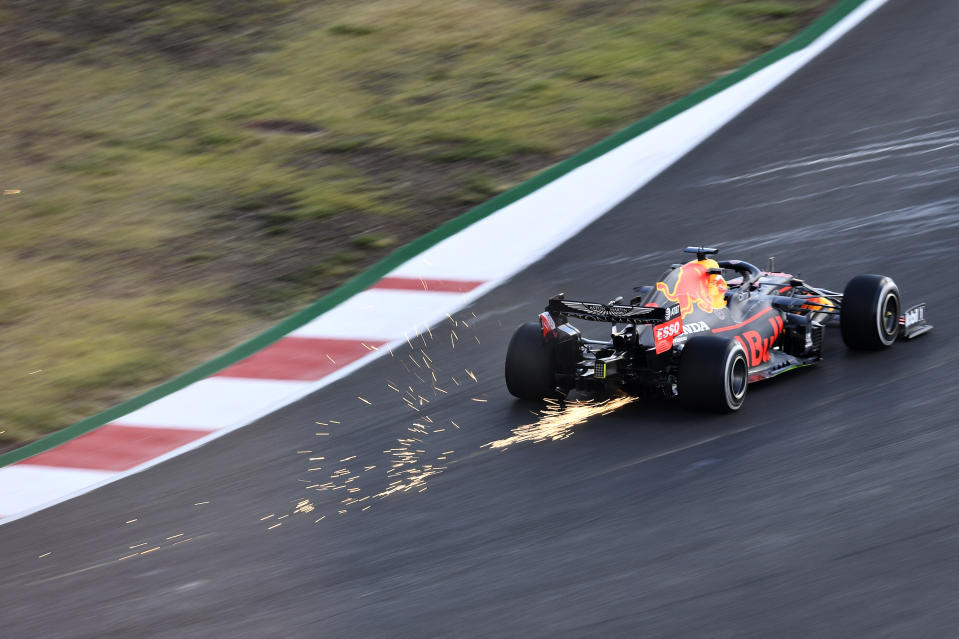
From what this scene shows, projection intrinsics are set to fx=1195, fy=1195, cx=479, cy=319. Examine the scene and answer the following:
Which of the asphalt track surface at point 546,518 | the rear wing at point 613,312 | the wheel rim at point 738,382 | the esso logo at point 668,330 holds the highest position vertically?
the rear wing at point 613,312

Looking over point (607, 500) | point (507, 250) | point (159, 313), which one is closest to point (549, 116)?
point (507, 250)

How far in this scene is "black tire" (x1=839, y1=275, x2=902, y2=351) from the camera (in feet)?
22.4

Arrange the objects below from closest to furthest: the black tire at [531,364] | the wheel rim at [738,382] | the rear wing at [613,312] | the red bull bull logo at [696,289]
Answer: the wheel rim at [738,382] → the rear wing at [613,312] → the red bull bull logo at [696,289] → the black tire at [531,364]

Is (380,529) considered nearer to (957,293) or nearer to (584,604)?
(584,604)

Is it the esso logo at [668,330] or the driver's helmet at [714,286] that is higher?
the driver's helmet at [714,286]

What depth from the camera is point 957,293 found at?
762 centimetres

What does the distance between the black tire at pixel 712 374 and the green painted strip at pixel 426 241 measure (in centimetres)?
341

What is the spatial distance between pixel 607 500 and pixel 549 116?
6.86 m

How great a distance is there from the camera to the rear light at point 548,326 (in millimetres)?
6574

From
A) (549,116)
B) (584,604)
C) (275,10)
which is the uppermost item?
(275,10)

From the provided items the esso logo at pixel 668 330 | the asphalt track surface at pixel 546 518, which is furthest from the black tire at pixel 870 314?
the esso logo at pixel 668 330

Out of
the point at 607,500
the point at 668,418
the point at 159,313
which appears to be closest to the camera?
the point at 607,500

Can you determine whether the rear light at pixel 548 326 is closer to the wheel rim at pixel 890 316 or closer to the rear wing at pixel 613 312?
the rear wing at pixel 613 312

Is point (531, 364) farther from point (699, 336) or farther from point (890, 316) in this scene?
point (890, 316)
